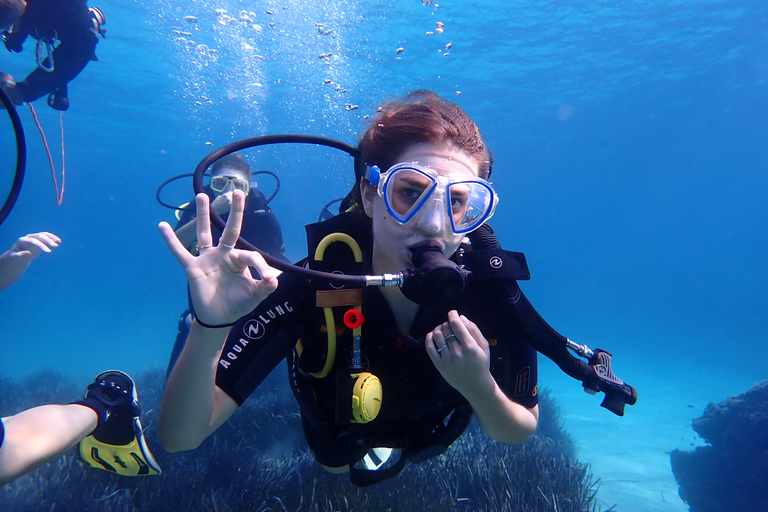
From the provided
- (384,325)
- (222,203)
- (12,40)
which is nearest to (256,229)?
(222,203)

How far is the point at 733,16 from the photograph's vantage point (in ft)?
59.3

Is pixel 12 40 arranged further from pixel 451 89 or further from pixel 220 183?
pixel 451 89

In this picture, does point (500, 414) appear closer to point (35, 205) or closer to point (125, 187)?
point (125, 187)

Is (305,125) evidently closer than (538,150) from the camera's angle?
Yes

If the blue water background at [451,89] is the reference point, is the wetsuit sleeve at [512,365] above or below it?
below

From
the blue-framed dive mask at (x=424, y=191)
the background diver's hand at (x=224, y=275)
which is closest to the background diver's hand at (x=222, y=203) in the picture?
the blue-framed dive mask at (x=424, y=191)

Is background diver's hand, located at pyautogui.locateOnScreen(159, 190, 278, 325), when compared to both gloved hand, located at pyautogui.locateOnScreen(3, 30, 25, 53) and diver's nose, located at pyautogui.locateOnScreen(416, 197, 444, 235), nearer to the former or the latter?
diver's nose, located at pyautogui.locateOnScreen(416, 197, 444, 235)

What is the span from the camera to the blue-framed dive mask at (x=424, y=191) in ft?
7.22

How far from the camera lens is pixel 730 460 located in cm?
834

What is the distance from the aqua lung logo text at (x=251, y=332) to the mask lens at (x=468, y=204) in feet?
3.83

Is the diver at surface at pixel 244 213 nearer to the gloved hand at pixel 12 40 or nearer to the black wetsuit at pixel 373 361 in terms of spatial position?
the gloved hand at pixel 12 40

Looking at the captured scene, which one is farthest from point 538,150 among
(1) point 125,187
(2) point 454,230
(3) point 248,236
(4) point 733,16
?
(1) point 125,187

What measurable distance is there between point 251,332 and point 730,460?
35.4 ft

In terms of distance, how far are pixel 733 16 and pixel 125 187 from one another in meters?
64.8
